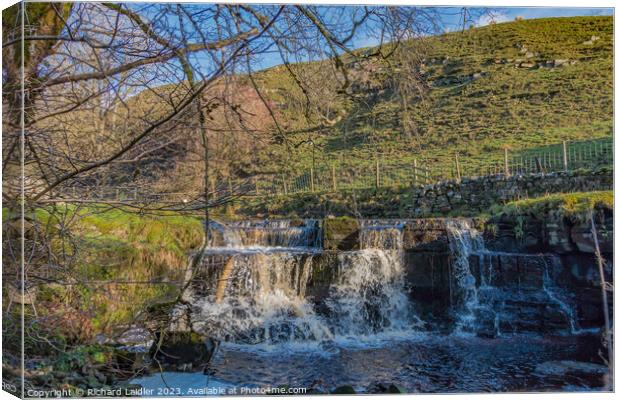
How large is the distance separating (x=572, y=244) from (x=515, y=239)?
0.52 metres

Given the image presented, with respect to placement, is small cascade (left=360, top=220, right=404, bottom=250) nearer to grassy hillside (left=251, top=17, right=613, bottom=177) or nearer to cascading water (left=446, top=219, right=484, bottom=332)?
cascading water (left=446, top=219, right=484, bottom=332)

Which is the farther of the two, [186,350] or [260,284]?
[260,284]

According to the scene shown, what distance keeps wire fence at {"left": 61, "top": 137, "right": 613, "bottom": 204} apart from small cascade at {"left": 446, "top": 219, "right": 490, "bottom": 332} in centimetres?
57

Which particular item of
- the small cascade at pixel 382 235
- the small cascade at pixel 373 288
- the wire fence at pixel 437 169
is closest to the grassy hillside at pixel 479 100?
the wire fence at pixel 437 169

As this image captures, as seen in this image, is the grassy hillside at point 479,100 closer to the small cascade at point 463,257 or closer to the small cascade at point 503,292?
the small cascade at point 463,257

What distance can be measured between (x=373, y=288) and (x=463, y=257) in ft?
3.51

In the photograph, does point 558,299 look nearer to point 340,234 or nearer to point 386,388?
point 386,388

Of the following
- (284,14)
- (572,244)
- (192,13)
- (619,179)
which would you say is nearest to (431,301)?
(572,244)

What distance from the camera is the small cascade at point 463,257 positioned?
529cm

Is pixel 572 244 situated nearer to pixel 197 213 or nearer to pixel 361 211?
pixel 361 211

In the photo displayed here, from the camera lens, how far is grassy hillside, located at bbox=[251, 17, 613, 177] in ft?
9.73

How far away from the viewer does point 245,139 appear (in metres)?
2.55

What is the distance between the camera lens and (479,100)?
4746mm

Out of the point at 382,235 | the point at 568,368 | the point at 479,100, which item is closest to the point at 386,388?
the point at 568,368
